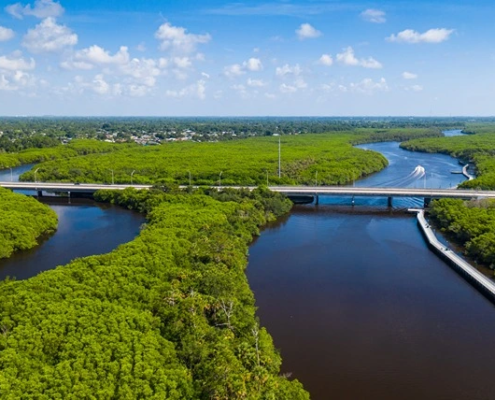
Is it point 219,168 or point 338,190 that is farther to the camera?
point 219,168

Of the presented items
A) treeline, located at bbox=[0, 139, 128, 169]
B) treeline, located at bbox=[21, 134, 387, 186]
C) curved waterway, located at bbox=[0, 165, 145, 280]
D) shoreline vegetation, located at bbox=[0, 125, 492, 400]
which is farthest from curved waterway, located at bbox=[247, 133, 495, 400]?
treeline, located at bbox=[0, 139, 128, 169]

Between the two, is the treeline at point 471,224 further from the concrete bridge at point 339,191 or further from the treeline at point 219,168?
the treeline at point 219,168

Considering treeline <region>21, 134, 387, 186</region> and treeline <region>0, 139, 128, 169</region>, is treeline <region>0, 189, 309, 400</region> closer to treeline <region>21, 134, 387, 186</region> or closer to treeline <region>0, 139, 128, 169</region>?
treeline <region>21, 134, 387, 186</region>

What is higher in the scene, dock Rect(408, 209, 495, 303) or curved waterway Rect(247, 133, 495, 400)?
dock Rect(408, 209, 495, 303)

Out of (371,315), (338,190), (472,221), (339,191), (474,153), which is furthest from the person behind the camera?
(474,153)

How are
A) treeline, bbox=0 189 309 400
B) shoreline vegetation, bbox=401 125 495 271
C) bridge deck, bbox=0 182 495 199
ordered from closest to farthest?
1. treeline, bbox=0 189 309 400
2. shoreline vegetation, bbox=401 125 495 271
3. bridge deck, bbox=0 182 495 199

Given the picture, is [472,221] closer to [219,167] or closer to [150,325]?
[150,325]

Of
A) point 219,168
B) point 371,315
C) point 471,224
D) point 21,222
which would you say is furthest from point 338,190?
point 21,222
